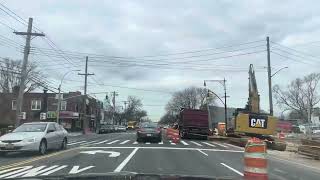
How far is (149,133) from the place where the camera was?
36625mm

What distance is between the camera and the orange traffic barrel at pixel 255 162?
10992 millimetres

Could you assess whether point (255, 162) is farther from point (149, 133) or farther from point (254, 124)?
point (149, 133)

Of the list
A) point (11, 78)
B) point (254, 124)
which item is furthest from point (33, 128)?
point (11, 78)

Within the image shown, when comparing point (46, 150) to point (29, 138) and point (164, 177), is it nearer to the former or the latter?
point (29, 138)

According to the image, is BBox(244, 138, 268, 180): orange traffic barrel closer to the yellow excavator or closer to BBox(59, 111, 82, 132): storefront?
the yellow excavator

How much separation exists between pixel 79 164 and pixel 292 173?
696 cm

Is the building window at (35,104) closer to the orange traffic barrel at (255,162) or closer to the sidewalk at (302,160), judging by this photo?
the sidewalk at (302,160)

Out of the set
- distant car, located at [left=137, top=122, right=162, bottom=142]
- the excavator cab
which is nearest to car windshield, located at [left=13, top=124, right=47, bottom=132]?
distant car, located at [left=137, top=122, right=162, bottom=142]

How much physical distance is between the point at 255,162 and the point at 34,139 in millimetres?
13072

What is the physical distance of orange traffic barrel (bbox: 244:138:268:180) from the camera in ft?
36.1

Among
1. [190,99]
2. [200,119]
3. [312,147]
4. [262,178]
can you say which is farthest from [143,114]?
[262,178]

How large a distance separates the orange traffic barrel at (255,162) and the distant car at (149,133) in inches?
996

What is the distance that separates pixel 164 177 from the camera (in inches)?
279

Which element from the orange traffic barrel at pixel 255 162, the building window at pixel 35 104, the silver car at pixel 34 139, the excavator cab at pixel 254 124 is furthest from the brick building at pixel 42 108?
the orange traffic barrel at pixel 255 162
